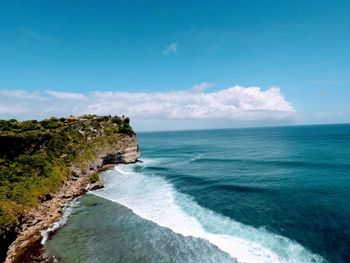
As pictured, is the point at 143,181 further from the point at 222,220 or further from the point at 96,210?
the point at 222,220

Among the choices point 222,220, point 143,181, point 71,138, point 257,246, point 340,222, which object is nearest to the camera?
point 257,246

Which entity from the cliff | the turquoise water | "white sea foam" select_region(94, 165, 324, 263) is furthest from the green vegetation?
"white sea foam" select_region(94, 165, 324, 263)

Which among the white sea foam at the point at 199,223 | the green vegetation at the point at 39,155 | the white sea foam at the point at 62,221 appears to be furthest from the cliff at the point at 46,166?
the white sea foam at the point at 199,223

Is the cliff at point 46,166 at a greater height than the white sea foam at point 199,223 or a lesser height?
greater

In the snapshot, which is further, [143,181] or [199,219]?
[143,181]

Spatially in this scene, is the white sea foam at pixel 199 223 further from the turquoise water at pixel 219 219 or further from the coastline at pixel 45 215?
the coastline at pixel 45 215

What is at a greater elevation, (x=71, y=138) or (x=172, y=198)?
(x=71, y=138)

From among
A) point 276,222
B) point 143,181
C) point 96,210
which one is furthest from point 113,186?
point 276,222

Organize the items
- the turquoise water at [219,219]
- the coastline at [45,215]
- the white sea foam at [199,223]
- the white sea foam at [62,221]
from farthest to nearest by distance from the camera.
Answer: the white sea foam at [62,221] < the coastline at [45,215] < the turquoise water at [219,219] < the white sea foam at [199,223]
